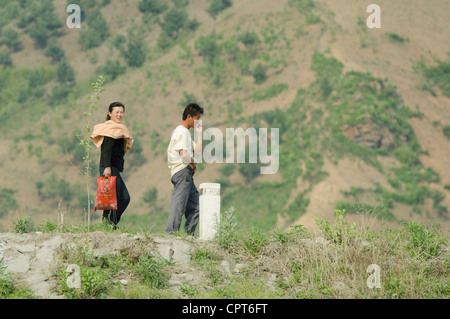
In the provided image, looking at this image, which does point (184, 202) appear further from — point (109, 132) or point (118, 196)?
point (109, 132)

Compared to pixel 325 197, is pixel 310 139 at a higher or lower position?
higher

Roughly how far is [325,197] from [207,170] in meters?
7.80

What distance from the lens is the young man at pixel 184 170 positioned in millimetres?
7438

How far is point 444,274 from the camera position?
6754mm

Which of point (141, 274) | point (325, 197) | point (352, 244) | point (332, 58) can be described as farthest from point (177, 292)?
point (332, 58)

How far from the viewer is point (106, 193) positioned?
729cm

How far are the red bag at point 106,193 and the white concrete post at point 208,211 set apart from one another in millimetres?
932

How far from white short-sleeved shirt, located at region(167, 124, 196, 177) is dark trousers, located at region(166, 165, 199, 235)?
0.08m

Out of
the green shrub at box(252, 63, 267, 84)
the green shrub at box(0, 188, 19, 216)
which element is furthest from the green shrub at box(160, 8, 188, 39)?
the green shrub at box(0, 188, 19, 216)

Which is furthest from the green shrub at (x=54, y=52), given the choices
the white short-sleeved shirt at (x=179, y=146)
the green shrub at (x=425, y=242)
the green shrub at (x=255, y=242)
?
the green shrub at (x=425, y=242)

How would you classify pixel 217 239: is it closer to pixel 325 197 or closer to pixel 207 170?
pixel 325 197

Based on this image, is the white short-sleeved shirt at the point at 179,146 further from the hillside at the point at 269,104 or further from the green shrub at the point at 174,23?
the green shrub at the point at 174,23

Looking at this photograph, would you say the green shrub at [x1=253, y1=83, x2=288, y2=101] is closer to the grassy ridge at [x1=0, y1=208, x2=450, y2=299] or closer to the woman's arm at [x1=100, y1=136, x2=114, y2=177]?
the woman's arm at [x1=100, y1=136, x2=114, y2=177]
